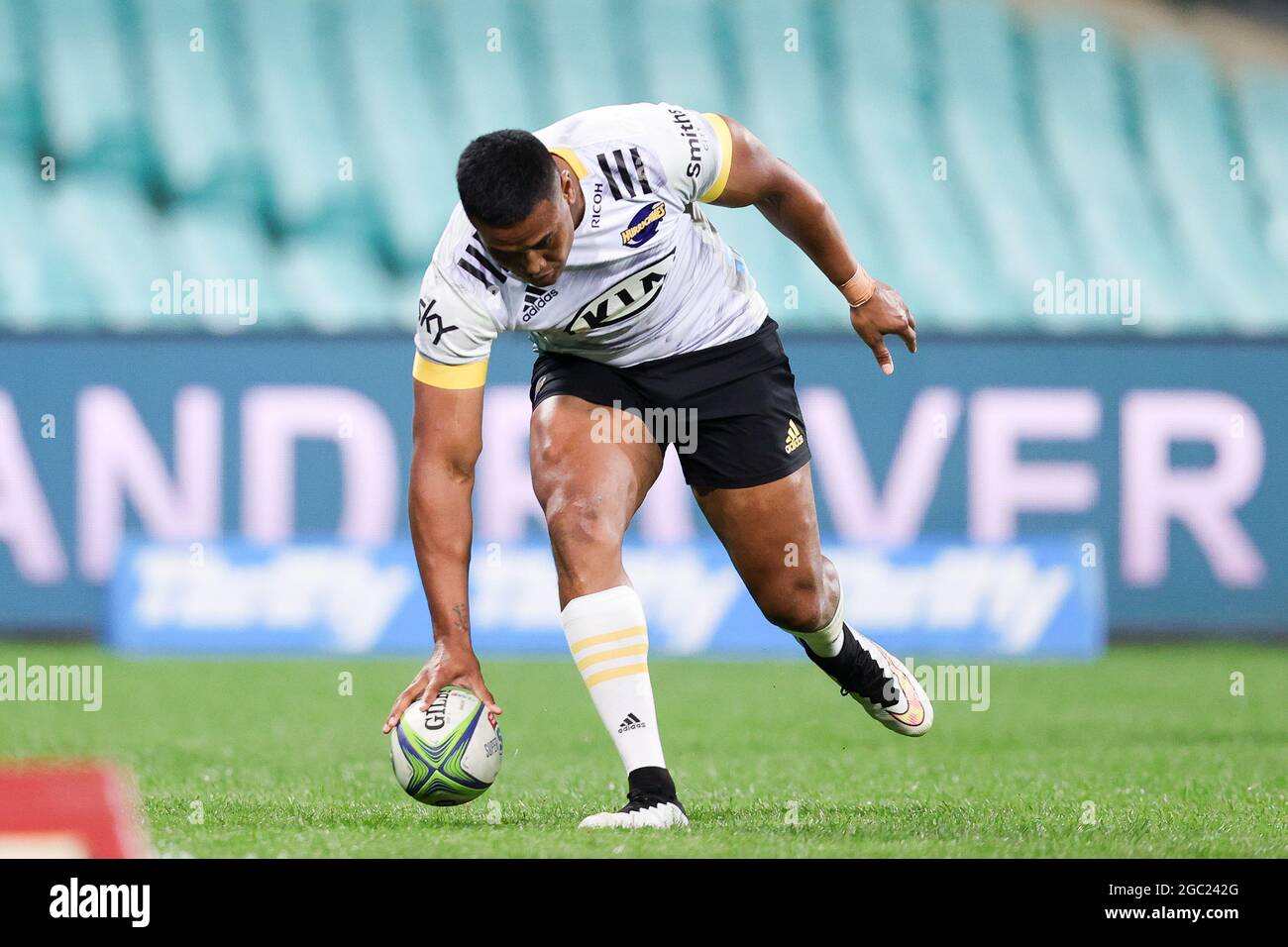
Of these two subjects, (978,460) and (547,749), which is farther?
(978,460)

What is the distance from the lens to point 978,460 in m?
11.5

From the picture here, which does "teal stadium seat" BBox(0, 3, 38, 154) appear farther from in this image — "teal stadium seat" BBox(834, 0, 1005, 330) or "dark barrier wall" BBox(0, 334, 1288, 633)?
"teal stadium seat" BBox(834, 0, 1005, 330)

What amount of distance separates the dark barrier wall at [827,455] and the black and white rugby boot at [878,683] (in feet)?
16.4

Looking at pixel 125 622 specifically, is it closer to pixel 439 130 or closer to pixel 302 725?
pixel 302 725

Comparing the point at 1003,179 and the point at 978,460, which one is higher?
the point at 1003,179

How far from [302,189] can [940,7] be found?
6.04 metres

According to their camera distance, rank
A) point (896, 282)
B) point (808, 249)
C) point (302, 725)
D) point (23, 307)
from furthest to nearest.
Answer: point (896, 282) → point (23, 307) → point (302, 725) → point (808, 249)

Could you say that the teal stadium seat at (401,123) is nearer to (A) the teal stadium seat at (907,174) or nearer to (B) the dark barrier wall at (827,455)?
(B) the dark barrier wall at (827,455)

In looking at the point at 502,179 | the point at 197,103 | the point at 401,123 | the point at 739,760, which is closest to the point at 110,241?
the point at 197,103

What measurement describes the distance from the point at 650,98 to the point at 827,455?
5.04 metres

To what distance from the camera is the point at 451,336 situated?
15.8 feet

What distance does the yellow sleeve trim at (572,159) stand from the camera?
489 cm

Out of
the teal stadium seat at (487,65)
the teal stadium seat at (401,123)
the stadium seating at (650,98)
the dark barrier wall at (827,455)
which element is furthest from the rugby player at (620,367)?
the teal stadium seat at (487,65)
